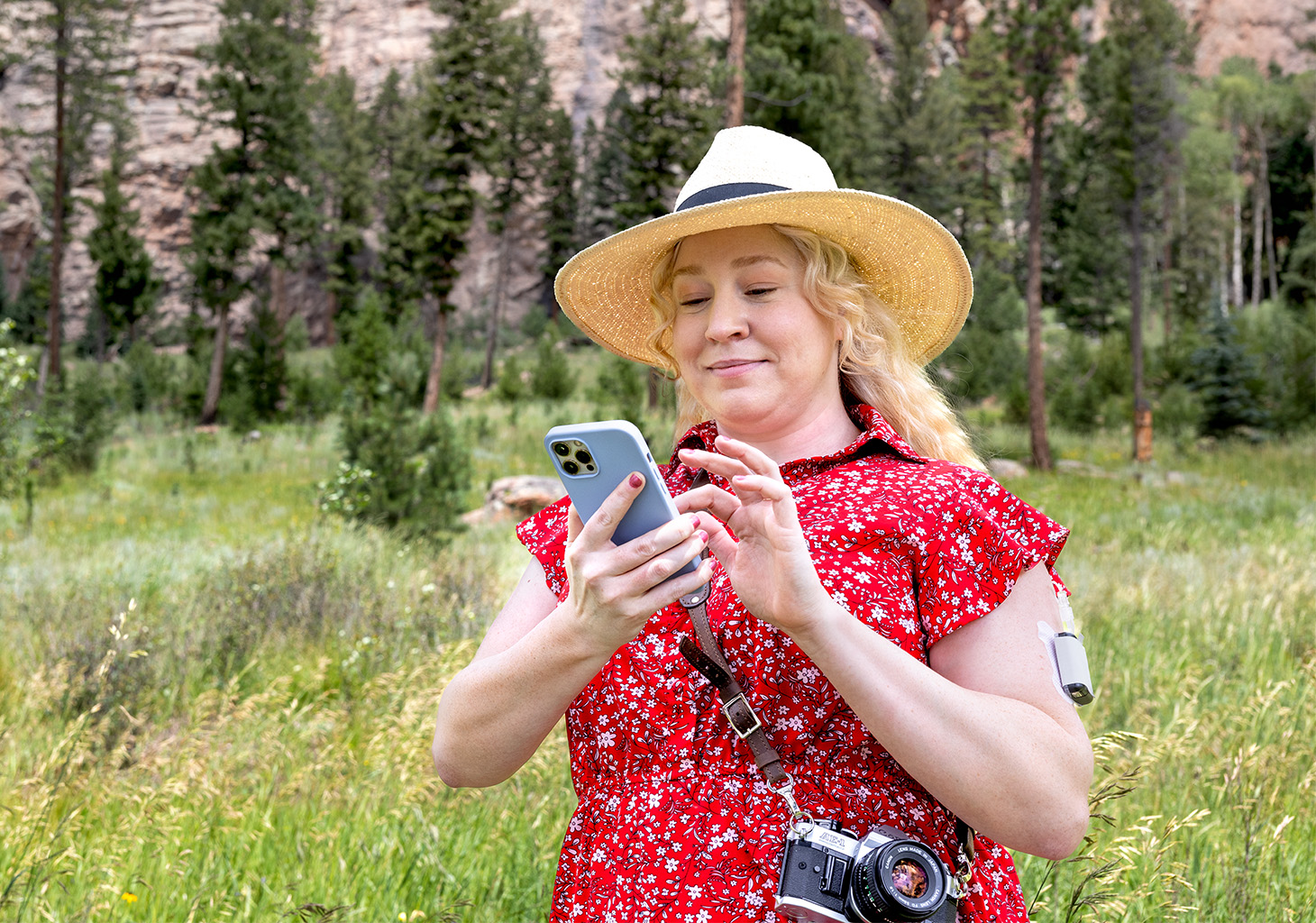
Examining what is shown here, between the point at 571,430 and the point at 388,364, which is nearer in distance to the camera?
the point at 571,430

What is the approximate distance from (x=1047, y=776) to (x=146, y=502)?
631 inches

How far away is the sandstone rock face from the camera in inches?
2002

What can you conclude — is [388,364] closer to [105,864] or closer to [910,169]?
[105,864]

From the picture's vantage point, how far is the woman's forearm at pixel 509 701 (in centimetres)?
143

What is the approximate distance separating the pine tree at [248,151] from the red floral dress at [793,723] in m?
27.7

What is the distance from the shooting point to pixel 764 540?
1.35m

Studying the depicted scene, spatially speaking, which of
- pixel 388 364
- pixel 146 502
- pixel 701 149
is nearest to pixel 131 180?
pixel 701 149

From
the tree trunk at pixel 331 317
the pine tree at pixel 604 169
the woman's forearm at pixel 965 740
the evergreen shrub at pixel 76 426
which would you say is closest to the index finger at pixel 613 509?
the woman's forearm at pixel 965 740

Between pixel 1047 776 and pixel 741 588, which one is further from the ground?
pixel 741 588

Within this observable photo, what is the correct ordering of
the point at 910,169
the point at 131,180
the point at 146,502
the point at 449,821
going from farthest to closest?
1. the point at 131,180
2. the point at 910,169
3. the point at 146,502
4. the point at 449,821

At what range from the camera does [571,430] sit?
4.23 feet

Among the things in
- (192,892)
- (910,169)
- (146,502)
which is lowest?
(146,502)

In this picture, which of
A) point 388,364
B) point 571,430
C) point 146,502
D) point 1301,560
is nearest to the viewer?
point 571,430

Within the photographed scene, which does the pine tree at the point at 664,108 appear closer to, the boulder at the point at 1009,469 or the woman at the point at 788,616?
the boulder at the point at 1009,469
